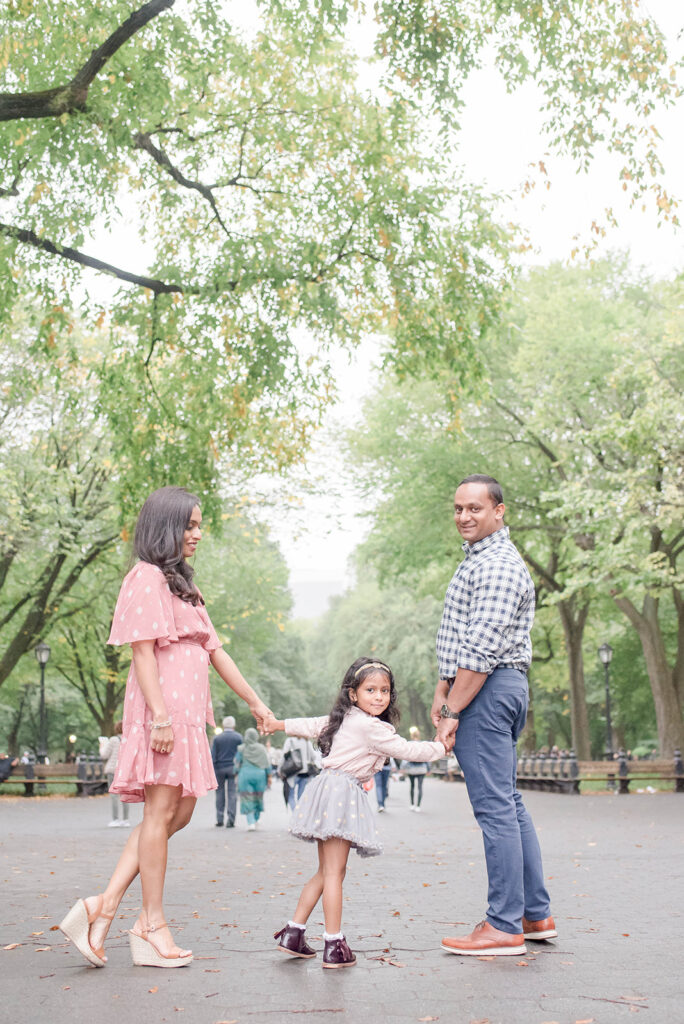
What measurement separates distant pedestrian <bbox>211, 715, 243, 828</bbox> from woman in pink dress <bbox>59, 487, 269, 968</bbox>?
11972mm

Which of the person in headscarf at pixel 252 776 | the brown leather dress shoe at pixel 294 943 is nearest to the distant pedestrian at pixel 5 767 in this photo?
the person in headscarf at pixel 252 776

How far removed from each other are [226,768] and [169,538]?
41.8 feet

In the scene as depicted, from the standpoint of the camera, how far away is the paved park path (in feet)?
13.2

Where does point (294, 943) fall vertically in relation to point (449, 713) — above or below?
below

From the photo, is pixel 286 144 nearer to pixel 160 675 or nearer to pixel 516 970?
pixel 160 675

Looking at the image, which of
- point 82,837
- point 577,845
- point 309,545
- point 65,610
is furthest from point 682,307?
point 65,610

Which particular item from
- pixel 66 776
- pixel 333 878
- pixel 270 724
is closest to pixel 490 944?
pixel 333 878

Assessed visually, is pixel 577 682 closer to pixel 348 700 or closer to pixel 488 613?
pixel 488 613

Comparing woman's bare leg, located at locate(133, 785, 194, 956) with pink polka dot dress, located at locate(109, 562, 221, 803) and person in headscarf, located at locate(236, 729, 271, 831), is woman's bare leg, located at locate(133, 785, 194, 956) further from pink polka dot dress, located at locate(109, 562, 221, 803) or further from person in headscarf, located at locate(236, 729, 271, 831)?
person in headscarf, located at locate(236, 729, 271, 831)

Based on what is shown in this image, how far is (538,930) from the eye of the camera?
543cm

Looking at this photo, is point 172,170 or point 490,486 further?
point 172,170

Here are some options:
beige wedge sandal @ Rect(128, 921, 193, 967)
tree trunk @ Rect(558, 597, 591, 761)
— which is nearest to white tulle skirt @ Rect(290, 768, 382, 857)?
beige wedge sandal @ Rect(128, 921, 193, 967)

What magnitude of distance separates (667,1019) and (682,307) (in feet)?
70.5

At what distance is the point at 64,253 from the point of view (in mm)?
13359
